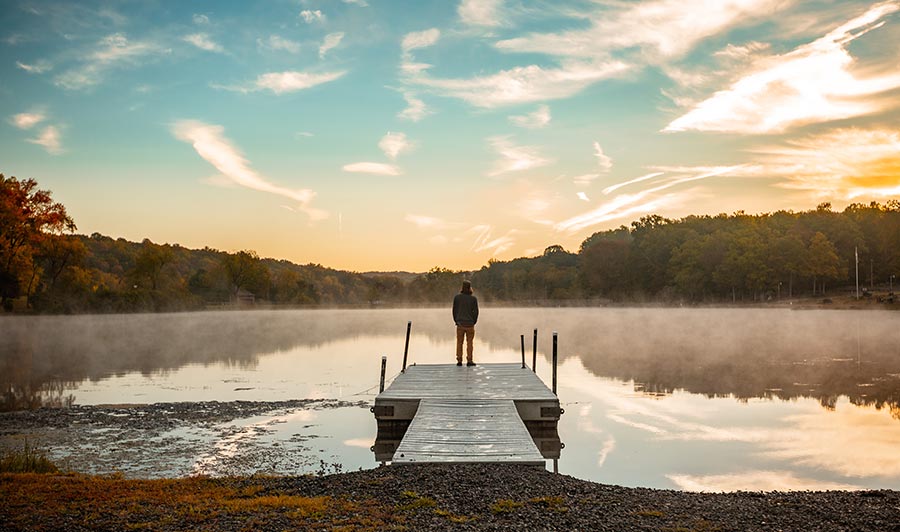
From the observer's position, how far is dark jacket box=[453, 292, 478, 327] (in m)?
20.4

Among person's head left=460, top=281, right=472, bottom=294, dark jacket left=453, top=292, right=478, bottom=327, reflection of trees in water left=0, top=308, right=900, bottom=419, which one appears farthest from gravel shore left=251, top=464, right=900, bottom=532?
reflection of trees in water left=0, top=308, right=900, bottom=419

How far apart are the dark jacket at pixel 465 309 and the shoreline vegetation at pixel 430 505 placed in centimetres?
1039

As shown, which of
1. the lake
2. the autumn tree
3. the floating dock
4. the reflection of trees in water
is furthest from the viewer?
the autumn tree

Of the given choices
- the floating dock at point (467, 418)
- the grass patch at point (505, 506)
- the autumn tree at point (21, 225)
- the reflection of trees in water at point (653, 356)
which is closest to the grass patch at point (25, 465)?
the floating dock at point (467, 418)

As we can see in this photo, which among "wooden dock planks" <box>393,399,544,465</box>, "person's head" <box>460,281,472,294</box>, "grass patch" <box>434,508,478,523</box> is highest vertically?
"person's head" <box>460,281,472,294</box>

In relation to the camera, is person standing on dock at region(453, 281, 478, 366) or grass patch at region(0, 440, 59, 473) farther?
person standing on dock at region(453, 281, 478, 366)

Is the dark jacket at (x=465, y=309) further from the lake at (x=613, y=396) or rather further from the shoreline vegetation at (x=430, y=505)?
the shoreline vegetation at (x=430, y=505)

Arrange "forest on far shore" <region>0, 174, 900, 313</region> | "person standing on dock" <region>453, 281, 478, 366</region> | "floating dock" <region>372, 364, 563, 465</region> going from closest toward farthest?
"floating dock" <region>372, 364, 563, 465</region> < "person standing on dock" <region>453, 281, 478, 366</region> < "forest on far shore" <region>0, 174, 900, 313</region>

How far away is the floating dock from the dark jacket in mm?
1452

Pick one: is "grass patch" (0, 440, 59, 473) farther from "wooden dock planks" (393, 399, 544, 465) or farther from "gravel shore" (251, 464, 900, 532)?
"wooden dock planks" (393, 399, 544, 465)

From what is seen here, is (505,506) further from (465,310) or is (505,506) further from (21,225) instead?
(21,225)

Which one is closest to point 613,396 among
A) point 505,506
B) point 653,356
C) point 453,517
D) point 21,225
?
point 653,356

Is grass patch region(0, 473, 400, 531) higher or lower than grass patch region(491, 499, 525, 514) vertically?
lower

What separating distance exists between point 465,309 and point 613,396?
18.3 ft
